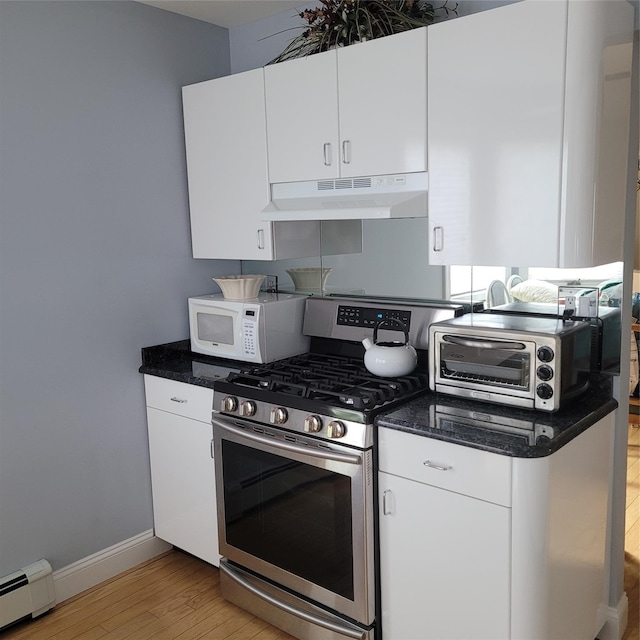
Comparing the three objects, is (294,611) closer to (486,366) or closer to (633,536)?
(486,366)

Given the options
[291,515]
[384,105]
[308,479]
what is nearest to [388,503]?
[308,479]

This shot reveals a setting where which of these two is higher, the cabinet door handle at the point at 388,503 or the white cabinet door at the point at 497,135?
the white cabinet door at the point at 497,135

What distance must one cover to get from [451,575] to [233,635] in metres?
0.97

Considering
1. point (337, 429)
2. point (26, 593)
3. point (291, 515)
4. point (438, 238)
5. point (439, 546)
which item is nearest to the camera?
point (439, 546)

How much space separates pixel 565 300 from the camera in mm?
2361

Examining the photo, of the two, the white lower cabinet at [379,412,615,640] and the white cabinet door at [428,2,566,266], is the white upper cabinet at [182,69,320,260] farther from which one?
the white lower cabinet at [379,412,615,640]

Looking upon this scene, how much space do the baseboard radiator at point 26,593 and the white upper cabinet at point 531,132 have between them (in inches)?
78.5

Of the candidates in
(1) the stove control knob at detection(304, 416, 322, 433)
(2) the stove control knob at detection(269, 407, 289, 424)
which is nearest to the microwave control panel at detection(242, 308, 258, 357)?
(2) the stove control knob at detection(269, 407, 289, 424)

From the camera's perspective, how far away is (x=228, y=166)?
293 centimetres

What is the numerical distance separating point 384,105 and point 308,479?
4.36 feet

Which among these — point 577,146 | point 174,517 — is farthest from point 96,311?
point 577,146

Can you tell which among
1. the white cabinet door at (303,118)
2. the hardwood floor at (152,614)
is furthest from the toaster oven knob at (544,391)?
the hardwood floor at (152,614)

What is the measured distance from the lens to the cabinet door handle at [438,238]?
228 centimetres

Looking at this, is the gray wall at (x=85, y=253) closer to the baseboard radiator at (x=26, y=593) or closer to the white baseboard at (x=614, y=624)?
the baseboard radiator at (x=26, y=593)
